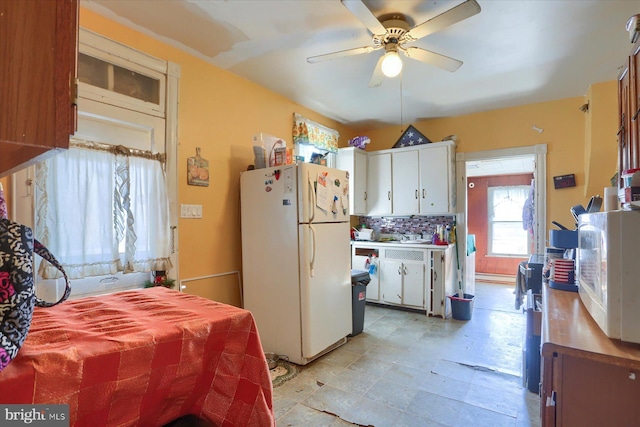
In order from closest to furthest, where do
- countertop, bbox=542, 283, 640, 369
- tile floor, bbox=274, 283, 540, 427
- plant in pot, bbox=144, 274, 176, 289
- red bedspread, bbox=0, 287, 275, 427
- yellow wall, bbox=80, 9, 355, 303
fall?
red bedspread, bbox=0, 287, 275, 427 → countertop, bbox=542, 283, 640, 369 → tile floor, bbox=274, 283, 540, 427 → plant in pot, bbox=144, 274, 176, 289 → yellow wall, bbox=80, 9, 355, 303

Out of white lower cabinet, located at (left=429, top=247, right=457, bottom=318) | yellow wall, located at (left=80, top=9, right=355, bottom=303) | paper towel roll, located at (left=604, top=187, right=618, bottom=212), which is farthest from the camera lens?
white lower cabinet, located at (left=429, top=247, right=457, bottom=318)

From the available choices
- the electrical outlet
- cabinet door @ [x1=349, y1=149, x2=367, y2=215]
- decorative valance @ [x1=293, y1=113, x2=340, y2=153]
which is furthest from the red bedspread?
cabinet door @ [x1=349, y1=149, x2=367, y2=215]

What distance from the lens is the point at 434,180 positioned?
13.5 feet

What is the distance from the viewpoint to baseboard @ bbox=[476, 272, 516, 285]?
6.08 meters

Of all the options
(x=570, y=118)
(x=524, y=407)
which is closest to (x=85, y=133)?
(x=524, y=407)

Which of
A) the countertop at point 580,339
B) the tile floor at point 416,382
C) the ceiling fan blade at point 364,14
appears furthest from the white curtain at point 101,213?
the countertop at point 580,339

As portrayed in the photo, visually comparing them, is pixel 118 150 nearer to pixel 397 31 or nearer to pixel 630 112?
pixel 397 31

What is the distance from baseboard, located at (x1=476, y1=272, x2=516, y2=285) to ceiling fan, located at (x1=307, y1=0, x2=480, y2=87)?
520cm

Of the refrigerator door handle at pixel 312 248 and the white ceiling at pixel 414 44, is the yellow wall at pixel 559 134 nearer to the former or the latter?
the white ceiling at pixel 414 44

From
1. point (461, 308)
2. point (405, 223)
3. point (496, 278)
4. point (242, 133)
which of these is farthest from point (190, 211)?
point (496, 278)

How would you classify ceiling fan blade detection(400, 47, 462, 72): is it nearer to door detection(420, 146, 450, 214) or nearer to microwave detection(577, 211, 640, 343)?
microwave detection(577, 211, 640, 343)

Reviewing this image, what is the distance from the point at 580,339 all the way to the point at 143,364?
4.50 ft

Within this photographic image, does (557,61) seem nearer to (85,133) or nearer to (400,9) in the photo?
(400,9)

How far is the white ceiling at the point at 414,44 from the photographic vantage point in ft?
6.61
